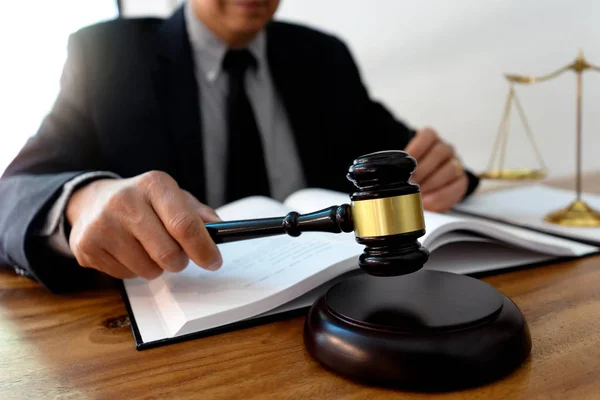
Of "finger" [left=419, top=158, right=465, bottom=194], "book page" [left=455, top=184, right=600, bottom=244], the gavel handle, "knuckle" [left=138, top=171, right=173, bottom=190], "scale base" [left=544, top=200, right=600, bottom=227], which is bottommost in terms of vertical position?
"book page" [left=455, top=184, right=600, bottom=244]

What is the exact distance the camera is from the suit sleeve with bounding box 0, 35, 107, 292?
714 millimetres

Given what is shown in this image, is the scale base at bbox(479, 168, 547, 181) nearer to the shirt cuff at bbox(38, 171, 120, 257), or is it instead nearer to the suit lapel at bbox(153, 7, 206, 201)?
the suit lapel at bbox(153, 7, 206, 201)

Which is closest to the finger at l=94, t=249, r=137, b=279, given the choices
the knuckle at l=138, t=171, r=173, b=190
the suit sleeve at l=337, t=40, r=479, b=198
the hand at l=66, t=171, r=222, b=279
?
the hand at l=66, t=171, r=222, b=279

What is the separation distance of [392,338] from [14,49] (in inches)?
67.8

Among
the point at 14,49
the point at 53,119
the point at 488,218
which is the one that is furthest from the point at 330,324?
the point at 14,49

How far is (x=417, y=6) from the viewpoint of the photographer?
204cm

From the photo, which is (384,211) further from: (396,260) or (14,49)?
(14,49)

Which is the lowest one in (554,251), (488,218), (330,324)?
(488,218)

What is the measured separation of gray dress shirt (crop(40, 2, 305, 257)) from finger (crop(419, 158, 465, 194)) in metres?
0.49

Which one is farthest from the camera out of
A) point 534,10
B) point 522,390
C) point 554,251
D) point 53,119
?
point 534,10

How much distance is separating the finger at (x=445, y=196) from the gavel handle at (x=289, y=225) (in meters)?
0.58

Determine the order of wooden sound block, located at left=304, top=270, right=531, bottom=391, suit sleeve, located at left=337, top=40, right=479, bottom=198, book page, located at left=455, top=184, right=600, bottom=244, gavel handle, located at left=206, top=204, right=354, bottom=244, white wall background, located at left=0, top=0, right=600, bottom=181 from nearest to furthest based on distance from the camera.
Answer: wooden sound block, located at left=304, top=270, right=531, bottom=391
gavel handle, located at left=206, top=204, right=354, bottom=244
book page, located at left=455, top=184, right=600, bottom=244
suit sleeve, located at left=337, top=40, right=479, bottom=198
white wall background, located at left=0, top=0, right=600, bottom=181

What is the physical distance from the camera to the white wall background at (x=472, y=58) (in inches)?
78.3

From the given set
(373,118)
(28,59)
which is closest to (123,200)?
(373,118)
